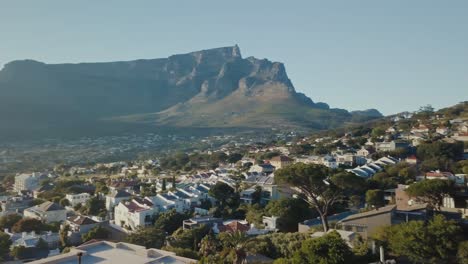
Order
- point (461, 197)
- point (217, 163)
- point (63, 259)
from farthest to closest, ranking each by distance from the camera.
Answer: point (217, 163)
point (461, 197)
point (63, 259)

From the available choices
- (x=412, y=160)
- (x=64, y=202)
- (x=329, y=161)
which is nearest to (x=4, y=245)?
(x=64, y=202)

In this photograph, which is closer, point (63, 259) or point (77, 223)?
point (63, 259)

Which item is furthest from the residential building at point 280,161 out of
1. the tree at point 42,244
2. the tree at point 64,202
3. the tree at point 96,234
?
the tree at point 42,244

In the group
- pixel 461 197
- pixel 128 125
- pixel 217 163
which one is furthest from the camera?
pixel 128 125

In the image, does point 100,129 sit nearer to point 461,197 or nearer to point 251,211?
point 251,211

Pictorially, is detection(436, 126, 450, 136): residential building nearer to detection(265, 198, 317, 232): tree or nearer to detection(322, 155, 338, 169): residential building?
detection(322, 155, 338, 169): residential building

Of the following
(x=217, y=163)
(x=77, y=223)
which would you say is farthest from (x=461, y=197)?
(x=217, y=163)

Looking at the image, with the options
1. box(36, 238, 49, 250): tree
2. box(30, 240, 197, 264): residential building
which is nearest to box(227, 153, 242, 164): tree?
box(36, 238, 49, 250): tree

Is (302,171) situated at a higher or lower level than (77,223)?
higher
